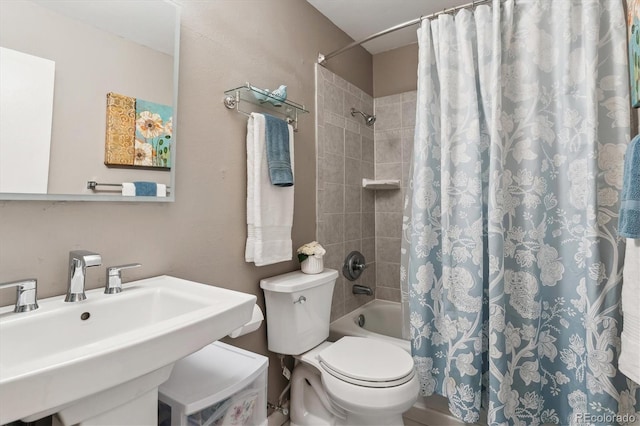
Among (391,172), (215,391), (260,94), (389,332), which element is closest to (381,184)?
(391,172)

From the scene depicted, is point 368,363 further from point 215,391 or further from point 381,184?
point 381,184

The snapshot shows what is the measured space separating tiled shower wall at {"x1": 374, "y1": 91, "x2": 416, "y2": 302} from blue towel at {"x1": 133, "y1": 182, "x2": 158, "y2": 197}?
1882 millimetres

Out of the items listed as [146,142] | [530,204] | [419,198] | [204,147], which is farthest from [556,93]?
[146,142]

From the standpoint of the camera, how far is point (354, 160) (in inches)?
93.8

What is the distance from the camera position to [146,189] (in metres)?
1.13

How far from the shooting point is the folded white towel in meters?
1.07

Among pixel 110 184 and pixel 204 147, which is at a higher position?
pixel 204 147

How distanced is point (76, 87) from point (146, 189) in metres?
0.37

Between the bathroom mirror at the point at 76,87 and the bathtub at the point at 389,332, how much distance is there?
136 cm

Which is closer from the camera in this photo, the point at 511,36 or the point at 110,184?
the point at 110,184

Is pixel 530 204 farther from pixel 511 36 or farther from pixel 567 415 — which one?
pixel 567 415

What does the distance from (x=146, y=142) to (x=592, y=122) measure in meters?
1.68

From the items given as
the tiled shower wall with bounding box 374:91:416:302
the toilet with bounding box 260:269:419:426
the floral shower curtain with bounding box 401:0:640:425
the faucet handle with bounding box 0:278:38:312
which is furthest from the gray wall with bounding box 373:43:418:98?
the faucet handle with bounding box 0:278:38:312

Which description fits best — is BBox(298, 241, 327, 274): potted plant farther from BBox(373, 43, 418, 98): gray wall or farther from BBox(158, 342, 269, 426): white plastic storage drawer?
BBox(373, 43, 418, 98): gray wall
